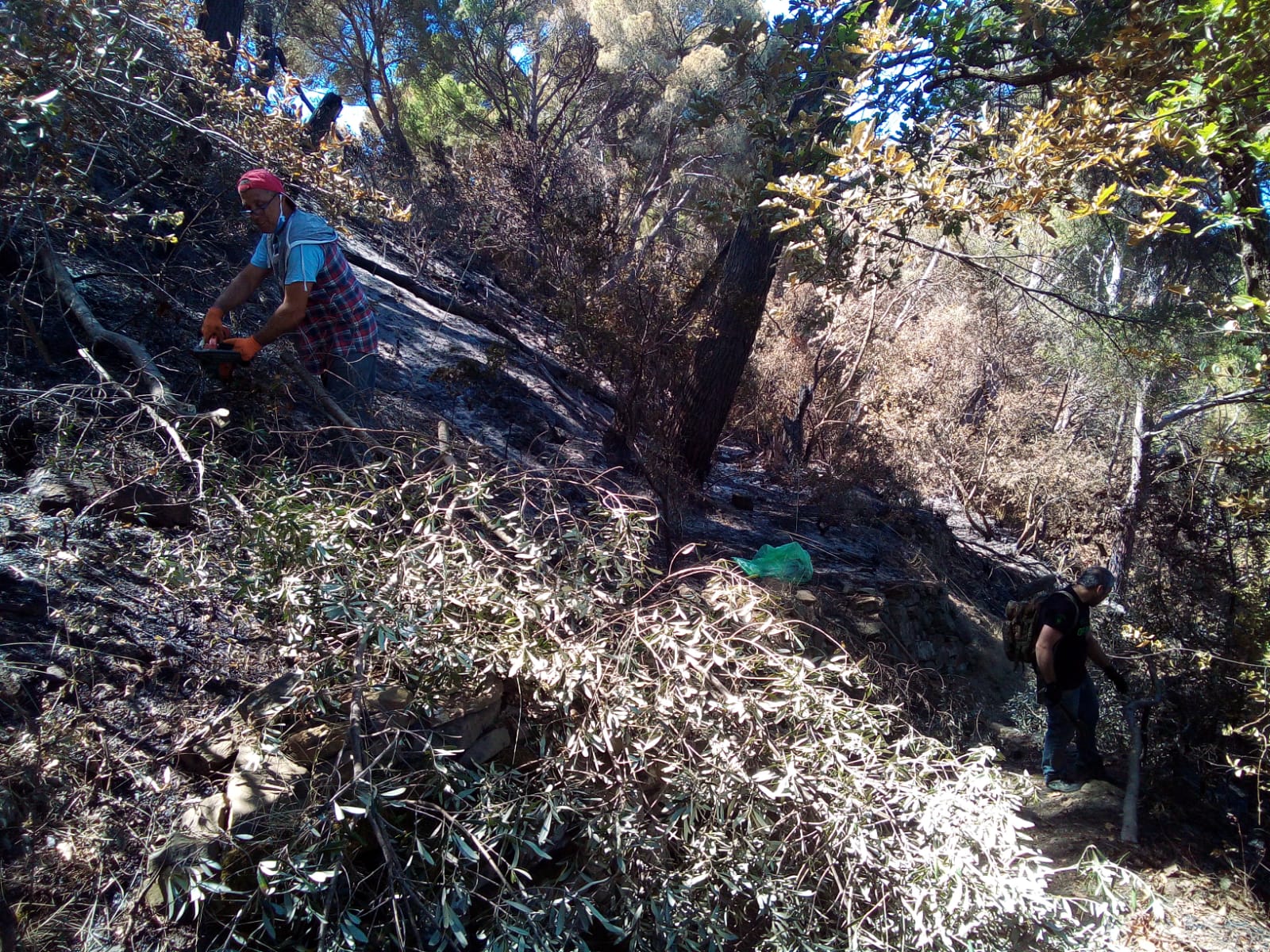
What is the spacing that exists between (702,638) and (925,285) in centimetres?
1018

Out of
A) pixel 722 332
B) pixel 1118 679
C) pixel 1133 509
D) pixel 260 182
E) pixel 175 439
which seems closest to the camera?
pixel 175 439

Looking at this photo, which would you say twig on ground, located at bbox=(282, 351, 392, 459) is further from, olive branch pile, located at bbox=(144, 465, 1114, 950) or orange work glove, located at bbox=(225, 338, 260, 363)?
olive branch pile, located at bbox=(144, 465, 1114, 950)

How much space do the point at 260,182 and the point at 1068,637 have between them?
5.01 metres

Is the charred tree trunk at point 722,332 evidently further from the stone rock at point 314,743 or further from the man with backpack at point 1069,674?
the stone rock at point 314,743

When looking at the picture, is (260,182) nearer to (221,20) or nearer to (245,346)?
(245,346)

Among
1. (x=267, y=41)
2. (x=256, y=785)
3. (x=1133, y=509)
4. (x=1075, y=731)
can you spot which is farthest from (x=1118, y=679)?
(x=267, y=41)

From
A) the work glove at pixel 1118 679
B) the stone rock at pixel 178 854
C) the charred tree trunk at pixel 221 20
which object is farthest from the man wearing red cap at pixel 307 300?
the work glove at pixel 1118 679

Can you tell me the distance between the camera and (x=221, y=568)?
118 inches

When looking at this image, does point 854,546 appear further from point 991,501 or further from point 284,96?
point 284,96

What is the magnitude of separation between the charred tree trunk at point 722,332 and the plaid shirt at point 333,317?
2.86m

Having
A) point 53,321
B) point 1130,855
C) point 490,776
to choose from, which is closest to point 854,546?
point 1130,855

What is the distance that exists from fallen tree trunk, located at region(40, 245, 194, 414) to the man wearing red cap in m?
0.31

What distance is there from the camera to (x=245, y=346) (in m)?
3.64

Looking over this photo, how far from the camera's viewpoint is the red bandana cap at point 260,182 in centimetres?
372
